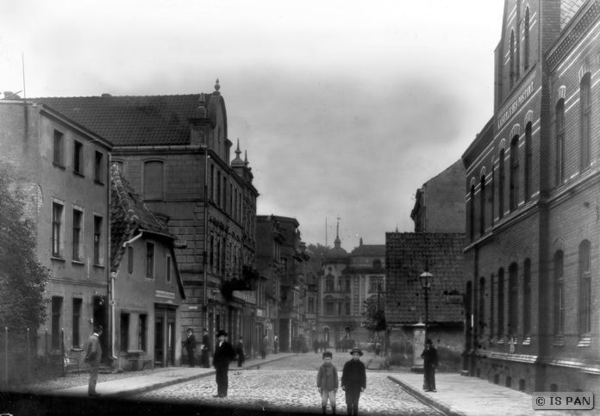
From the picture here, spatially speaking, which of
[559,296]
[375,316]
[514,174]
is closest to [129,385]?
[559,296]

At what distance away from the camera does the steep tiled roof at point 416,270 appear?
46.7 m

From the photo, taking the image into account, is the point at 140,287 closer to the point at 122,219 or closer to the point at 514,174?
the point at 122,219

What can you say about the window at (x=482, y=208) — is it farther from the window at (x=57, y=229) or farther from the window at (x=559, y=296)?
the window at (x=57, y=229)

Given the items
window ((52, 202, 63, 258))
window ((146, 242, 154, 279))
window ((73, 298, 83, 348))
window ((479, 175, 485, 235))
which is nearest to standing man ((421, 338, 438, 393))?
window ((479, 175, 485, 235))

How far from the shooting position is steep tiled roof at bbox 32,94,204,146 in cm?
4925

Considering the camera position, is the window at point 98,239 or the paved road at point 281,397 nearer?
the paved road at point 281,397

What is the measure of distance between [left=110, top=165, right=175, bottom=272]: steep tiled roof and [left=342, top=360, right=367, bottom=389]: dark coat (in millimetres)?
19351

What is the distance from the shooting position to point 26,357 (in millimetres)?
27219

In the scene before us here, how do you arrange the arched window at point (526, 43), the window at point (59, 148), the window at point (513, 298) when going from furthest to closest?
the window at point (59, 148)
the window at point (513, 298)
the arched window at point (526, 43)

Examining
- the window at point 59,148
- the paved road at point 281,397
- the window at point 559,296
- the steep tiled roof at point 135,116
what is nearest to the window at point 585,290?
the window at point 559,296

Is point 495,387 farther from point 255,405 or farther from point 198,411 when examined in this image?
point 198,411

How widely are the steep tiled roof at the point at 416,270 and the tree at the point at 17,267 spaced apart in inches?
870

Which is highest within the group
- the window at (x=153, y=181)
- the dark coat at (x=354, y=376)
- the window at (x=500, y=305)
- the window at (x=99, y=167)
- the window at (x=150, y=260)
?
the window at (x=153, y=181)

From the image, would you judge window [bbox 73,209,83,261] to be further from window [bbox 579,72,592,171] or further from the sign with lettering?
window [bbox 579,72,592,171]
